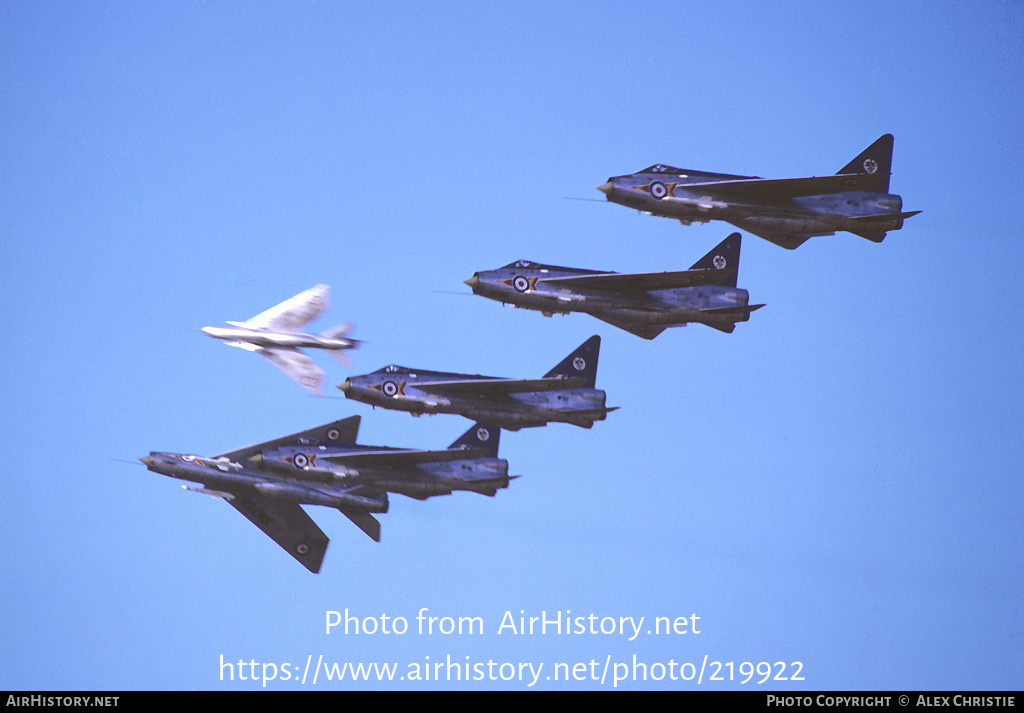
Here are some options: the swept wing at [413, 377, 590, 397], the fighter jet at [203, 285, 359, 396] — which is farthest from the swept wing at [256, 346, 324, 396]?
the swept wing at [413, 377, 590, 397]

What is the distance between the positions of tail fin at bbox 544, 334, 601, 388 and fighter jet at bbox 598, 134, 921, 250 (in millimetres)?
4778

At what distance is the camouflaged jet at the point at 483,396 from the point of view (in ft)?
179

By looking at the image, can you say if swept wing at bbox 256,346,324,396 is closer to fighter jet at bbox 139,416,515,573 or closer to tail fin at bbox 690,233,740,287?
fighter jet at bbox 139,416,515,573

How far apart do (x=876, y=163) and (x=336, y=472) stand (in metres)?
18.9

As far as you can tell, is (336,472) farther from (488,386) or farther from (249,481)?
(488,386)

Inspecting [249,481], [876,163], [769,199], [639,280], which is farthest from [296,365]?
[876,163]

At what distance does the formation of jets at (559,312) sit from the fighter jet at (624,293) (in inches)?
1.2

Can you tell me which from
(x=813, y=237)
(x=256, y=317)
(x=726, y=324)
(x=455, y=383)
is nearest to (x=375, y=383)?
(x=455, y=383)

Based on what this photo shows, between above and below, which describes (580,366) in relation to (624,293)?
below

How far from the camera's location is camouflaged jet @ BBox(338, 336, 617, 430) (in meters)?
54.7

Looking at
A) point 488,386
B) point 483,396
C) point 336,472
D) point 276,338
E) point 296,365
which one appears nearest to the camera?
point 488,386

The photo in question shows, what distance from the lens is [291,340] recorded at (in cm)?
5638

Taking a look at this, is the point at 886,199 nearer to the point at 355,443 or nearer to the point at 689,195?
the point at 689,195

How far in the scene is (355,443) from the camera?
57125 millimetres
